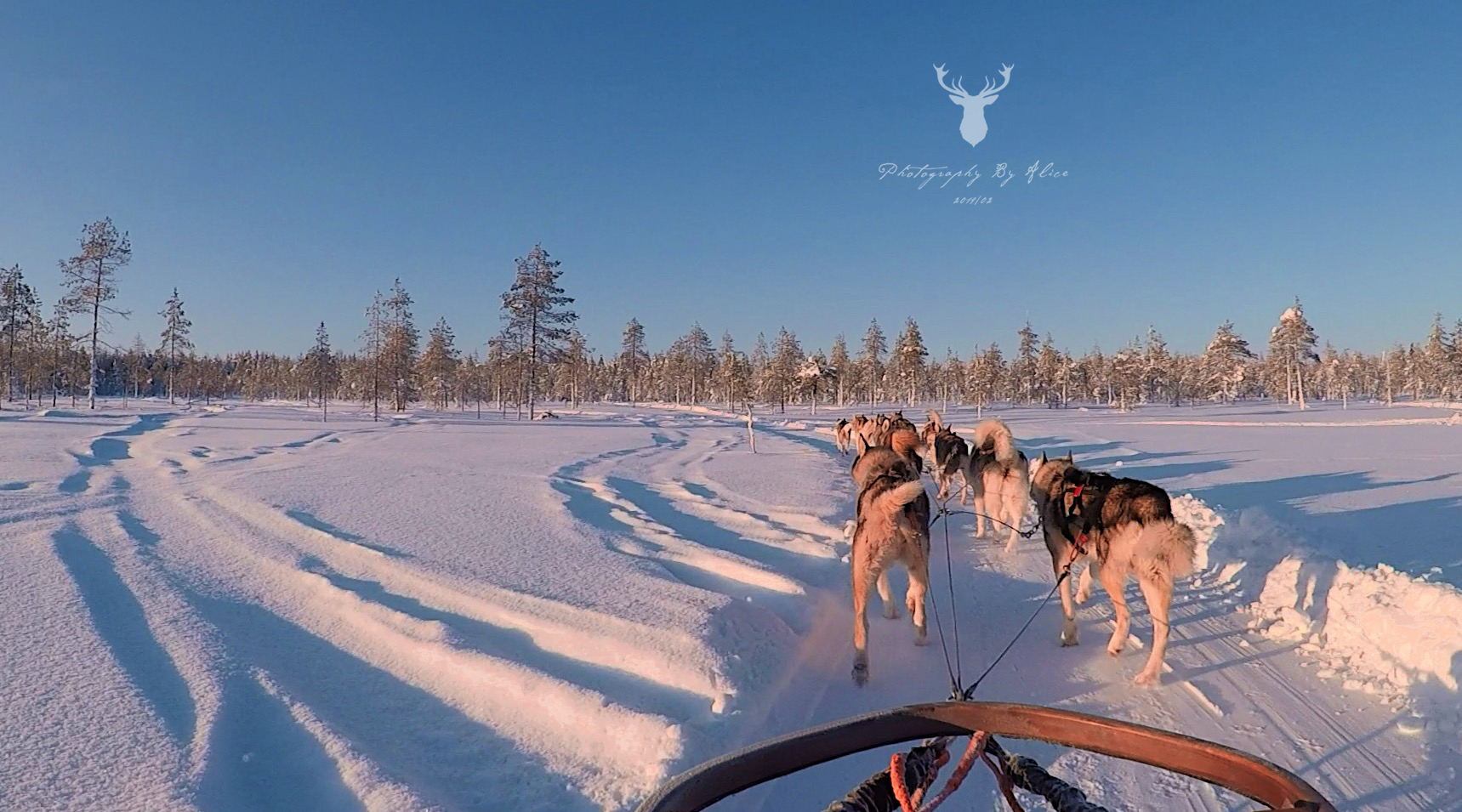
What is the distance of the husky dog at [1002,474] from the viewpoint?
10.4 m

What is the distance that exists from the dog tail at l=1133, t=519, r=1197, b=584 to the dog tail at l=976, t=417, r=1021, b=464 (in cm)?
513

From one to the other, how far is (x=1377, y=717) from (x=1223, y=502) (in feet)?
32.2

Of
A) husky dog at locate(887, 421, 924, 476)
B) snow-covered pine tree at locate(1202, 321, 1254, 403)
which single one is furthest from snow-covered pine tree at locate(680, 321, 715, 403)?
husky dog at locate(887, 421, 924, 476)

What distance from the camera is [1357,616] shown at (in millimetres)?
5738

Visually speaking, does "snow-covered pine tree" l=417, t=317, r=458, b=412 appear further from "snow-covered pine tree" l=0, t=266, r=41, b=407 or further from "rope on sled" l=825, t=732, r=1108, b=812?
"rope on sled" l=825, t=732, r=1108, b=812

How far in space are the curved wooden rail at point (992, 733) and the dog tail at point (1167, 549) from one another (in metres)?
3.62

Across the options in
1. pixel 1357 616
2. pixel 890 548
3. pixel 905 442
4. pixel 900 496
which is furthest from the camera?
pixel 905 442

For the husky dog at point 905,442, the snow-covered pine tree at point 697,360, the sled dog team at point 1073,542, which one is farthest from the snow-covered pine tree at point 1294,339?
the sled dog team at point 1073,542

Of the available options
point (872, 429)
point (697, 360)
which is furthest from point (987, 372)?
point (872, 429)

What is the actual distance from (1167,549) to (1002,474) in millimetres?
5483

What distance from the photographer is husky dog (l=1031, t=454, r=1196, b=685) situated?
16.8 feet

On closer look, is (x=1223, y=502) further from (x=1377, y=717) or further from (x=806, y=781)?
(x=806, y=781)

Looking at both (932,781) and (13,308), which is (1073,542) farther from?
(13,308)

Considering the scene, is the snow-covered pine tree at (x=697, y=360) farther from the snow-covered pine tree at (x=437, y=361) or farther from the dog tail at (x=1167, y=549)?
the dog tail at (x=1167, y=549)
